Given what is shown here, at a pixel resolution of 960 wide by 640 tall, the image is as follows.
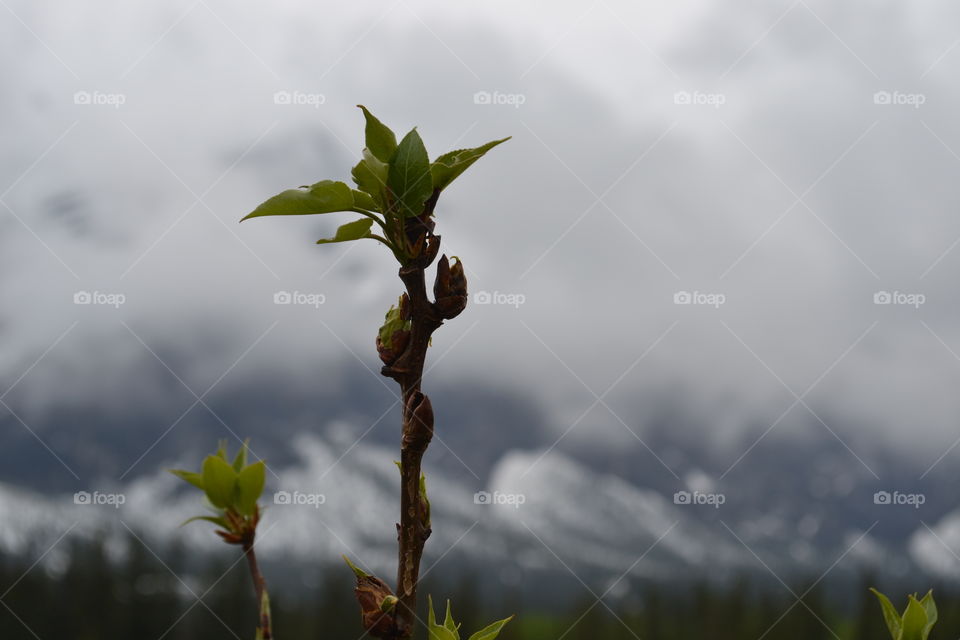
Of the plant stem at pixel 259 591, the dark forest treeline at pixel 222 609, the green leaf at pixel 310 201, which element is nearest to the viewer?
the plant stem at pixel 259 591

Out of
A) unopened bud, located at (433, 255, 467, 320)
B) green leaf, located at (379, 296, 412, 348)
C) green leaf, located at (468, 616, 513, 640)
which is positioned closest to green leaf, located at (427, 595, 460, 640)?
green leaf, located at (468, 616, 513, 640)

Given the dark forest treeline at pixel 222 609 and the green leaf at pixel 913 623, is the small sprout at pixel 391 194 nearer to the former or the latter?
the green leaf at pixel 913 623

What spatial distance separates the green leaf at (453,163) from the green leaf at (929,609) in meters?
0.86

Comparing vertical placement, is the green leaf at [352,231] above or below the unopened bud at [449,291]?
above

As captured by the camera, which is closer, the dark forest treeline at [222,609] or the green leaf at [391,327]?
the green leaf at [391,327]

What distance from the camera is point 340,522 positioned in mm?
157750

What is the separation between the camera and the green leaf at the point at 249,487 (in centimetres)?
77

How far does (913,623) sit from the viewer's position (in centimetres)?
100

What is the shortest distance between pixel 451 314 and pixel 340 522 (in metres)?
166

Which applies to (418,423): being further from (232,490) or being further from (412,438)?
(232,490)

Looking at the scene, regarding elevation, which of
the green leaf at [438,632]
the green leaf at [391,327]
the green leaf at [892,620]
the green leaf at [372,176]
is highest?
the green leaf at [372,176]

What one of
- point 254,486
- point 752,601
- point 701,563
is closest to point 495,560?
point 701,563

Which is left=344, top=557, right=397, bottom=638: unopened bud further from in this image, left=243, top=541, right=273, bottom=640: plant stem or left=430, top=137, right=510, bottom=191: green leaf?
left=430, top=137, right=510, bottom=191: green leaf

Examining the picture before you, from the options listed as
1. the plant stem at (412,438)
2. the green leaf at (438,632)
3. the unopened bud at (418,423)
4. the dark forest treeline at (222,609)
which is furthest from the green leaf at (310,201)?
the dark forest treeline at (222,609)
